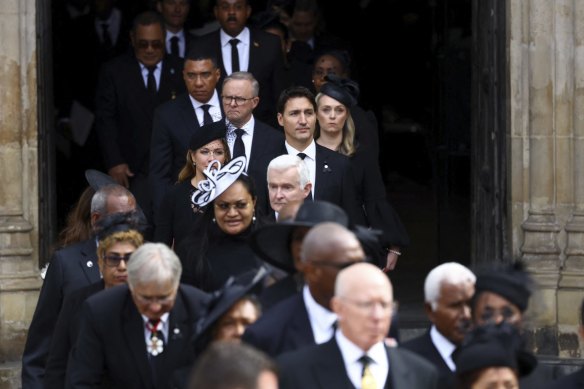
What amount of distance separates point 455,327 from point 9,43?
17.9 ft

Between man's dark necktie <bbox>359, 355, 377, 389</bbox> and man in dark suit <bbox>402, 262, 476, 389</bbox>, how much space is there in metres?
0.73

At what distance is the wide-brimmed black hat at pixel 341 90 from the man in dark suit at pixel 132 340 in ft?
11.3

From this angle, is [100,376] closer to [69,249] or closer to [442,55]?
[69,249]

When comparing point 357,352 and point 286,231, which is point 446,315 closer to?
point 286,231

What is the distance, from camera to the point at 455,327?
8602mm

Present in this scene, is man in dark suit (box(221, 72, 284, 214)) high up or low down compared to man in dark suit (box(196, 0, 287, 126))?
down

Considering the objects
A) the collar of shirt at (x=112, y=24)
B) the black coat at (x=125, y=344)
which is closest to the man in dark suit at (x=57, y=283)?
the black coat at (x=125, y=344)

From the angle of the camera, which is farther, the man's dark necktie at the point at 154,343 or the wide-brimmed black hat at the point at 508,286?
the man's dark necktie at the point at 154,343

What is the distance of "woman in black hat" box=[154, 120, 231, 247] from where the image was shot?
1171 cm

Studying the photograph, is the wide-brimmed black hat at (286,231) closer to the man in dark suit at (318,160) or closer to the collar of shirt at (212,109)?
the man in dark suit at (318,160)

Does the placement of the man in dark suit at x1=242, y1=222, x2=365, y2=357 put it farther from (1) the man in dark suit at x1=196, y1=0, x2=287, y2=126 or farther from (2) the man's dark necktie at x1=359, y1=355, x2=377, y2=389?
(1) the man in dark suit at x1=196, y1=0, x2=287, y2=126

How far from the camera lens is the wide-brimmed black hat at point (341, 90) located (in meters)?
12.7

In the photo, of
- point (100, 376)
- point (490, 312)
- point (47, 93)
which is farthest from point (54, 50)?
point (490, 312)

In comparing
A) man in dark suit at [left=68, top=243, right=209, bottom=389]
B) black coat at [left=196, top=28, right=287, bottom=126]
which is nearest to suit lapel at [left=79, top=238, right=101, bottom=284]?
man in dark suit at [left=68, top=243, right=209, bottom=389]
